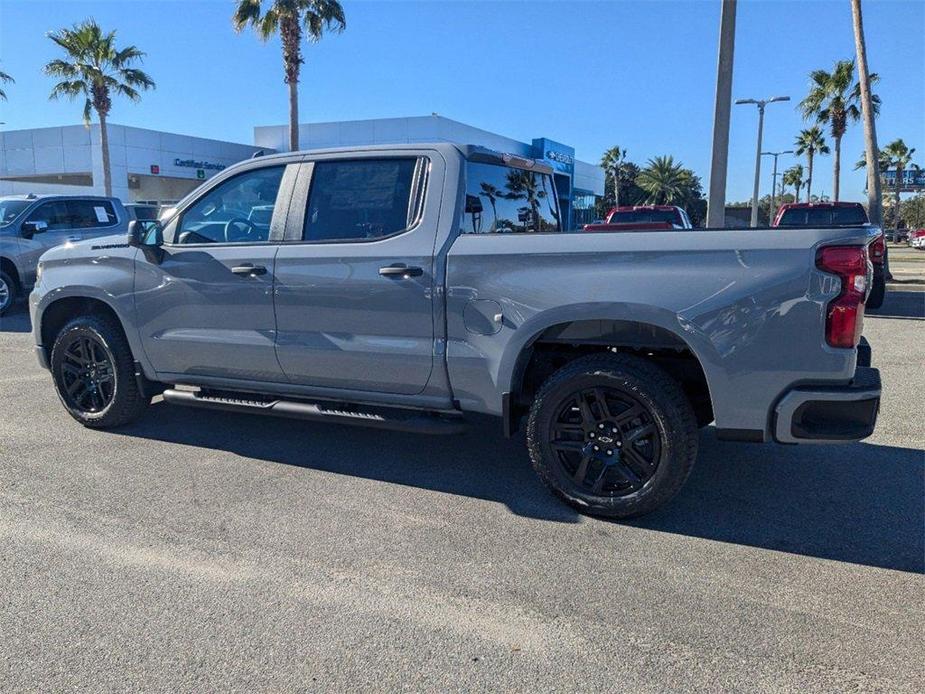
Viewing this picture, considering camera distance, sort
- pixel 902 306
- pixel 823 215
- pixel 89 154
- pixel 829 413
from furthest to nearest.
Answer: pixel 89 154 → pixel 823 215 → pixel 902 306 → pixel 829 413

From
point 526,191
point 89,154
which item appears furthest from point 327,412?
point 89,154

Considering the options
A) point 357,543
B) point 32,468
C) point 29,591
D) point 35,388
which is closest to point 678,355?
point 357,543

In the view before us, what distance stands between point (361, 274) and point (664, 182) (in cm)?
8378

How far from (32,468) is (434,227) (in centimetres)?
298

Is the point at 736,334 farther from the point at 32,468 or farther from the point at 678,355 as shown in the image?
the point at 32,468

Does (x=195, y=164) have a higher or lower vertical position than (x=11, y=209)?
higher

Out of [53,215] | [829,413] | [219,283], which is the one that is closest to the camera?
[829,413]

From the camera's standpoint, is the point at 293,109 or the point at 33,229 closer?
the point at 33,229

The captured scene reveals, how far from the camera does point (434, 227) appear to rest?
3992 mm

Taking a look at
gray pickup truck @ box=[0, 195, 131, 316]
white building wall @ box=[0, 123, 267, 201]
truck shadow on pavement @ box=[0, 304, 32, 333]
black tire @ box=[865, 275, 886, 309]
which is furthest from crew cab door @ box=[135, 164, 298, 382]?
white building wall @ box=[0, 123, 267, 201]

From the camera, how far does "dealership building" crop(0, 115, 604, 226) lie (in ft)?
110

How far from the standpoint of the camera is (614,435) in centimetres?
368

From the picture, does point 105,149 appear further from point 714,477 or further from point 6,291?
point 714,477

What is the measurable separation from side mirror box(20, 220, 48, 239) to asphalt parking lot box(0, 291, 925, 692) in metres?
8.01
